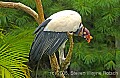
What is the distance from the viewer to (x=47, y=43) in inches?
42.6

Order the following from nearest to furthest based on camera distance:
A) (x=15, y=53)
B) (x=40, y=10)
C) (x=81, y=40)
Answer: (x=40, y=10)
(x=15, y=53)
(x=81, y=40)

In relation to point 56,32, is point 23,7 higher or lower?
higher

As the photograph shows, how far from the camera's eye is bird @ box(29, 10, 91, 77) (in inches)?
42.2

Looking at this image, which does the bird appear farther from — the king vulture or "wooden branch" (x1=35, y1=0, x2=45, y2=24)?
"wooden branch" (x1=35, y1=0, x2=45, y2=24)

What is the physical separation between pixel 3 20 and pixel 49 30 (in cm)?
80

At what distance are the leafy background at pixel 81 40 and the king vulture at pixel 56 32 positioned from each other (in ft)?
1.29

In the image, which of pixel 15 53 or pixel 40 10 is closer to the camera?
pixel 40 10

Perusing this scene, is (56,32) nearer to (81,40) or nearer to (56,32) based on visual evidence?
(56,32)

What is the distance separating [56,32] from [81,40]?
0.84m

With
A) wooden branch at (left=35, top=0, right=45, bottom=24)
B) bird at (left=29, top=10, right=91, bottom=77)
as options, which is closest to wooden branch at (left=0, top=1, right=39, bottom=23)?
wooden branch at (left=35, top=0, right=45, bottom=24)

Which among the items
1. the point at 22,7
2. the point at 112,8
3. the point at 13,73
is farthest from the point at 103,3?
the point at 13,73

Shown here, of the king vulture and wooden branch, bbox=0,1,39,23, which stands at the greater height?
wooden branch, bbox=0,1,39,23

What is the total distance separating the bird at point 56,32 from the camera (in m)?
1.07

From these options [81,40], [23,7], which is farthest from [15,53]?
[81,40]
